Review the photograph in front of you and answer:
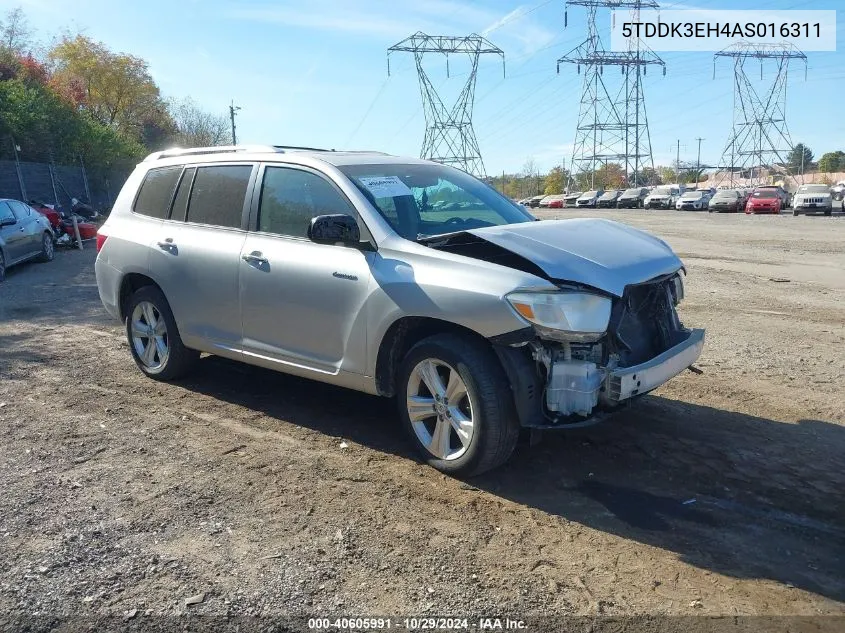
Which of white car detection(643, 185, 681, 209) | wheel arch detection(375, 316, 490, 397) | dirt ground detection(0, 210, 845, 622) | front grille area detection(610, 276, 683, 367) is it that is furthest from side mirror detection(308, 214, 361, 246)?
white car detection(643, 185, 681, 209)

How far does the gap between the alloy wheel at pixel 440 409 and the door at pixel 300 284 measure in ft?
1.44

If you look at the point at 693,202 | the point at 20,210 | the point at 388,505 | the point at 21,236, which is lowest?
the point at 693,202

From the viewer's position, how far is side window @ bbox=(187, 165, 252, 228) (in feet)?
18.1

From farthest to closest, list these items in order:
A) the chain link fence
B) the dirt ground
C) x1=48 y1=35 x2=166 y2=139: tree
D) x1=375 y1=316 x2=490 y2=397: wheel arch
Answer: x1=48 y1=35 x2=166 y2=139: tree < the chain link fence < x1=375 y1=316 x2=490 y2=397: wheel arch < the dirt ground

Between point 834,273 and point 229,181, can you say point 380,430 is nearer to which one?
point 229,181

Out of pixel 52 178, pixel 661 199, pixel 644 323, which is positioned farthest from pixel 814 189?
pixel 644 323

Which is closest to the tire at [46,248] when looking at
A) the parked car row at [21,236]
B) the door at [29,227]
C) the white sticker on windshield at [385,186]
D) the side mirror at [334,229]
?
the parked car row at [21,236]

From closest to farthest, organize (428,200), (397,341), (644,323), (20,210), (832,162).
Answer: (397,341), (644,323), (428,200), (20,210), (832,162)

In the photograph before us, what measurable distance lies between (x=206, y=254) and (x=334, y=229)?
4.82ft

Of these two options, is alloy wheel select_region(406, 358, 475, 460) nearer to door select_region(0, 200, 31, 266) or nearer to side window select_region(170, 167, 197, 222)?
side window select_region(170, 167, 197, 222)

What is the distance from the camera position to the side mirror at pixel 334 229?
178 inches

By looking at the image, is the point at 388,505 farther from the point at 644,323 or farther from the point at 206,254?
the point at 206,254

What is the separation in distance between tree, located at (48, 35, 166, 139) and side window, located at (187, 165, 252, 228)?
50669mm

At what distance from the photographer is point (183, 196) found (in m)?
6.02
